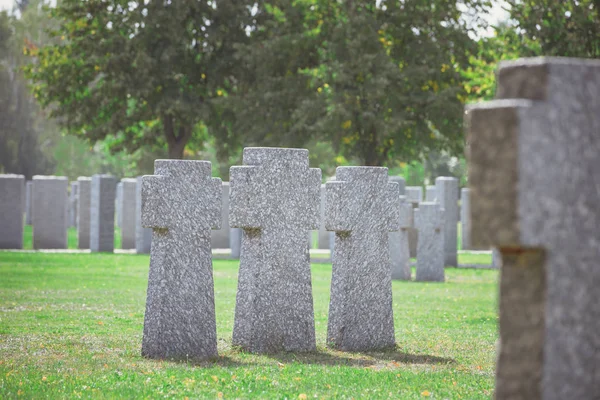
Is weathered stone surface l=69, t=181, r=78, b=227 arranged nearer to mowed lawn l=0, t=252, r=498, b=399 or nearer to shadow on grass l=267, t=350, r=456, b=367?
mowed lawn l=0, t=252, r=498, b=399

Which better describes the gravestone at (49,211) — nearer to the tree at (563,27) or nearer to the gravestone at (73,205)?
the gravestone at (73,205)

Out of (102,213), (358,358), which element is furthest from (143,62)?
(358,358)

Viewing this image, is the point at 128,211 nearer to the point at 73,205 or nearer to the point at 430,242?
the point at 430,242

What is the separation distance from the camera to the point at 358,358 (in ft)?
32.1

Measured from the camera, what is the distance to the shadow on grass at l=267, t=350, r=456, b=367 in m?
9.46

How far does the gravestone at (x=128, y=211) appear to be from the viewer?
96.1 feet

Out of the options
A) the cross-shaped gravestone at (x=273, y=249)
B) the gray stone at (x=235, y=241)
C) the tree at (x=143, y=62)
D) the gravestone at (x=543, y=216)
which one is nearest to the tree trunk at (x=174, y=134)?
the tree at (x=143, y=62)

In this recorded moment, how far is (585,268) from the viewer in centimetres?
404

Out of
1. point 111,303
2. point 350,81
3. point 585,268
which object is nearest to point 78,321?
point 111,303

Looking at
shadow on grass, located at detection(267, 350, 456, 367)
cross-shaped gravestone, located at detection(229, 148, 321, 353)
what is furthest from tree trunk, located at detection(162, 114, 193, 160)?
shadow on grass, located at detection(267, 350, 456, 367)

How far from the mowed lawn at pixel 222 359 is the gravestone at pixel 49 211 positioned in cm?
1052

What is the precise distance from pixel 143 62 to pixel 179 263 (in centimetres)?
2357

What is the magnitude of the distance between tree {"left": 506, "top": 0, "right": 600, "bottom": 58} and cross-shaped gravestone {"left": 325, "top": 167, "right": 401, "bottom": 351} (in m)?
6.16

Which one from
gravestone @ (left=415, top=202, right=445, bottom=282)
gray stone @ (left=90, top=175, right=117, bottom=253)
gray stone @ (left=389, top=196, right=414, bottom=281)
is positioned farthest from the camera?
gray stone @ (left=90, top=175, right=117, bottom=253)
